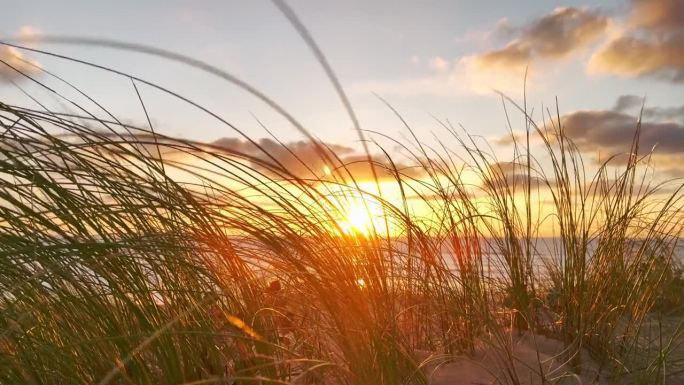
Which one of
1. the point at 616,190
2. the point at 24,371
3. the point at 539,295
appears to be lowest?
the point at 24,371

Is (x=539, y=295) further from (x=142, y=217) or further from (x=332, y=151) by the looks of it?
(x=142, y=217)

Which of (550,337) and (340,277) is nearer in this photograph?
(340,277)

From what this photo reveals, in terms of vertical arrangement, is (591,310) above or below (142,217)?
below

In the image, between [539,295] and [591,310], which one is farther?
[539,295]

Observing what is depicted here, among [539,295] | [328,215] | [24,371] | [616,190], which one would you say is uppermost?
[616,190]

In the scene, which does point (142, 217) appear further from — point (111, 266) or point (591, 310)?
point (591, 310)

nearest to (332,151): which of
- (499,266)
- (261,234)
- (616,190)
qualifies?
(261,234)

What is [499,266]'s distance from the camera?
136 inches

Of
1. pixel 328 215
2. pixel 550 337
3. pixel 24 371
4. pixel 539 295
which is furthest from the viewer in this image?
pixel 539 295

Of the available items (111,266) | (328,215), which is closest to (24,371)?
(111,266)

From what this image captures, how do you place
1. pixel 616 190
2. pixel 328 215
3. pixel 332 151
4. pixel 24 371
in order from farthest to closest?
pixel 616 190 < pixel 332 151 < pixel 328 215 < pixel 24 371

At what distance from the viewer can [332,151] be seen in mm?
2646

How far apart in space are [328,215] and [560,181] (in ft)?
4.17

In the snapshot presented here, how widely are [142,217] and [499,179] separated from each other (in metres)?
1.80
